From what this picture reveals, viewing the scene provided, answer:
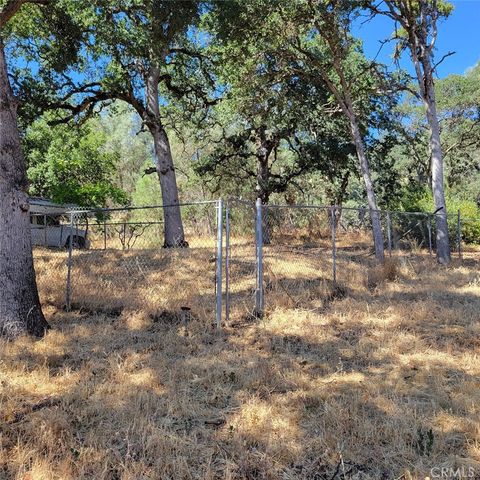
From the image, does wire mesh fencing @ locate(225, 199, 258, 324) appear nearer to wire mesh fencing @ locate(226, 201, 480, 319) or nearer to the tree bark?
wire mesh fencing @ locate(226, 201, 480, 319)

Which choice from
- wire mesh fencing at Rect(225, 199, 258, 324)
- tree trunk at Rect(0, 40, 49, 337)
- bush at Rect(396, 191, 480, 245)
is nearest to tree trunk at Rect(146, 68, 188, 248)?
wire mesh fencing at Rect(225, 199, 258, 324)

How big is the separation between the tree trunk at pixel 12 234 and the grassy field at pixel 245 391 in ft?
1.29

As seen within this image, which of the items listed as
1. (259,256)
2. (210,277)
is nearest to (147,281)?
(210,277)

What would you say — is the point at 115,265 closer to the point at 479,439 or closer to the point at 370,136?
the point at 479,439

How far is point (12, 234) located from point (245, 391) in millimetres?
3773

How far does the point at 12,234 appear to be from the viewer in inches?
221

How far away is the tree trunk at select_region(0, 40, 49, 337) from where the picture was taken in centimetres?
550

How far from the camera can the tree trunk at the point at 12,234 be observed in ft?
18.0

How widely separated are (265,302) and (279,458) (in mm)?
4532

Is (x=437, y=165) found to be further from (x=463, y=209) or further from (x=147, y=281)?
(x=147, y=281)

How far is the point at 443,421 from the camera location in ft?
10.8

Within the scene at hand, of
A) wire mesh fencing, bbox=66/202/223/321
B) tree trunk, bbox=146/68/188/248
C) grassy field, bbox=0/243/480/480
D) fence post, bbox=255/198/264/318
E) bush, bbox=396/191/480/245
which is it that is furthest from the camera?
bush, bbox=396/191/480/245

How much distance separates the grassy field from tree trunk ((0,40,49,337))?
0.39 m

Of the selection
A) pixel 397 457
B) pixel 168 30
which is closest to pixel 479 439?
pixel 397 457
